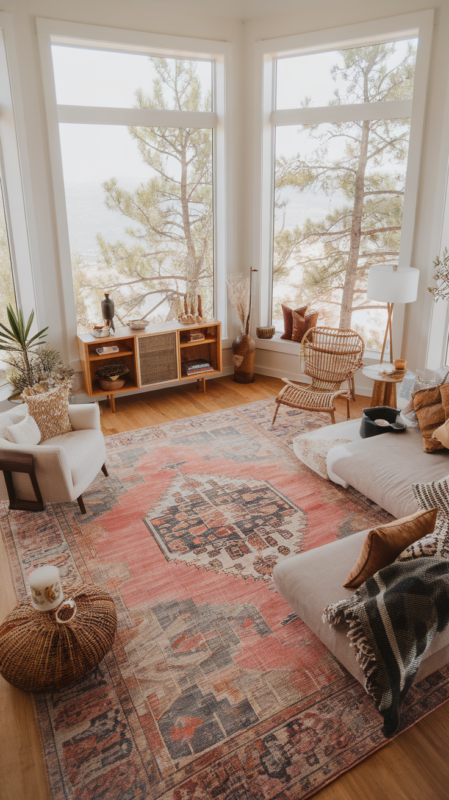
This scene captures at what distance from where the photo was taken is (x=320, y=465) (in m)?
4.32

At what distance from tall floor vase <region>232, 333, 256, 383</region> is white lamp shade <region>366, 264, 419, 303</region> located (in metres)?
1.70

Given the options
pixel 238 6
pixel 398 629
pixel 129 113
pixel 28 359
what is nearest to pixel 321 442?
pixel 398 629

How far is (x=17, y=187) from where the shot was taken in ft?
16.5

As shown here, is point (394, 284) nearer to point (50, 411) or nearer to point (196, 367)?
point (196, 367)

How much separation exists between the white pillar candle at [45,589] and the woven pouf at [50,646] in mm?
49

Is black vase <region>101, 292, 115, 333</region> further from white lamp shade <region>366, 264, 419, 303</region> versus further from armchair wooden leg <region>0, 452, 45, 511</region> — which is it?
white lamp shade <region>366, 264, 419, 303</region>

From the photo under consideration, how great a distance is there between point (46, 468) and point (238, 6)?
16.1 feet

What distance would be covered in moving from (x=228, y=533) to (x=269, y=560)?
0.38 metres

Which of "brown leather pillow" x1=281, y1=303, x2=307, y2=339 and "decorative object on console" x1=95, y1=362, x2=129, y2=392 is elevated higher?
"brown leather pillow" x1=281, y1=303, x2=307, y2=339

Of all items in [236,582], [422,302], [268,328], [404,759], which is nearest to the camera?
[404,759]

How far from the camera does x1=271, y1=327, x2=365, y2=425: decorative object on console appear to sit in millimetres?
5242

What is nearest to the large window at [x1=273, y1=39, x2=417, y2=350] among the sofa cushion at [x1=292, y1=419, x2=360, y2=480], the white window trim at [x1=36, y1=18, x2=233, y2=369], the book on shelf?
the white window trim at [x1=36, y1=18, x2=233, y2=369]

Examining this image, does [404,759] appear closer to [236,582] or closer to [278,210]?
[236,582]

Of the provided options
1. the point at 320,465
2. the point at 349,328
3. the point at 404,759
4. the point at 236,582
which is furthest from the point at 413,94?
the point at 404,759
